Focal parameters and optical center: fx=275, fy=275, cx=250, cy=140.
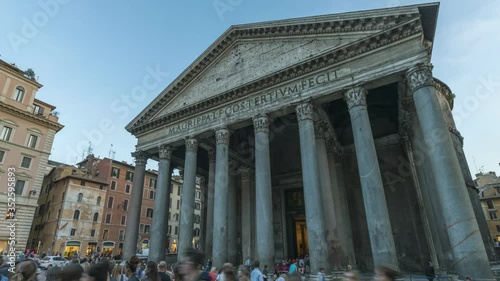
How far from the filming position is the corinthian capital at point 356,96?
32.6 feet

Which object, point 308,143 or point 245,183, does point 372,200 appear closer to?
point 308,143

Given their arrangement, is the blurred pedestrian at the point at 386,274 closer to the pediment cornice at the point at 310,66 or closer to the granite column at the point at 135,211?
the pediment cornice at the point at 310,66

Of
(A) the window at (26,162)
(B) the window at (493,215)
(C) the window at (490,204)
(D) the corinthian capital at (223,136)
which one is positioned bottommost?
(B) the window at (493,215)

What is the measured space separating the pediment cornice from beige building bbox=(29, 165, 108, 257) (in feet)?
62.2

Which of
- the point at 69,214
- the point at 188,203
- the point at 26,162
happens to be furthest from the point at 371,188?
the point at 69,214

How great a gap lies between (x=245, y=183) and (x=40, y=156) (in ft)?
60.2

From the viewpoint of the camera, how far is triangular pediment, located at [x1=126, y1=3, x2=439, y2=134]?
9.98m

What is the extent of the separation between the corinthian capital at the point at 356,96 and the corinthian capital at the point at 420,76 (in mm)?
1522

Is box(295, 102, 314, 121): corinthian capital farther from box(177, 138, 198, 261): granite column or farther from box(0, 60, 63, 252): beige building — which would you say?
box(0, 60, 63, 252): beige building

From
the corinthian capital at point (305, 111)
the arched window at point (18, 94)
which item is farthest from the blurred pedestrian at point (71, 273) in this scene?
the arched window at point (18, 94)

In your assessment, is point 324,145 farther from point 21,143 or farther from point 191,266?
point 21,143

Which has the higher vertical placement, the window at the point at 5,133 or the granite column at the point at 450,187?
the window at the point at 5,133

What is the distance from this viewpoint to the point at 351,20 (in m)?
10.6

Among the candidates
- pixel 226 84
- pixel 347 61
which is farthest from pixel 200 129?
pixel 347 61
